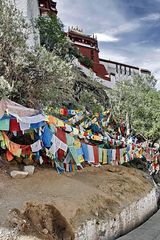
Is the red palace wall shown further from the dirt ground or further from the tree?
the dirt ground

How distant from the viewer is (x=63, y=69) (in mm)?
13227

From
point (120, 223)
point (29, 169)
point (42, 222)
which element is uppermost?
point (29, 169)

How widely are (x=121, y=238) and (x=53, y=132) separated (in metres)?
4.09

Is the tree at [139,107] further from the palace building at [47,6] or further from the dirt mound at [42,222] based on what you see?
the palace building at [47,6]

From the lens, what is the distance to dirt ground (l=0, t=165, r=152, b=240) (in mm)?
7535

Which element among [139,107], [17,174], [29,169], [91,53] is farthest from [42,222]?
[91,53]

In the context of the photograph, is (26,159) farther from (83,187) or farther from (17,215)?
(17,215)

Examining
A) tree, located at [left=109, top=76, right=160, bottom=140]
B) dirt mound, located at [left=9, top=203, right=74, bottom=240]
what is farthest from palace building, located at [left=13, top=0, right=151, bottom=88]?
dirt mound, located at [left=9, top=203, right=74, bottom=240]

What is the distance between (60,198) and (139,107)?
15.2 meters

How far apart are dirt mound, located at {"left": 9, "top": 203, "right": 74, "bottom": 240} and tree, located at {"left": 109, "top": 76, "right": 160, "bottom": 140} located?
51.3ft

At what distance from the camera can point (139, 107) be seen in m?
23.1

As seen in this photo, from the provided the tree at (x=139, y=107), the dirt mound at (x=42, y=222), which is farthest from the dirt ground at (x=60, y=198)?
the tree at (x=139, y=107)

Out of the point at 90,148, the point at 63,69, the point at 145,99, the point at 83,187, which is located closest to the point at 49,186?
the point at 83,187

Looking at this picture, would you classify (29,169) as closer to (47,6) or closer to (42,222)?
(42,222)
